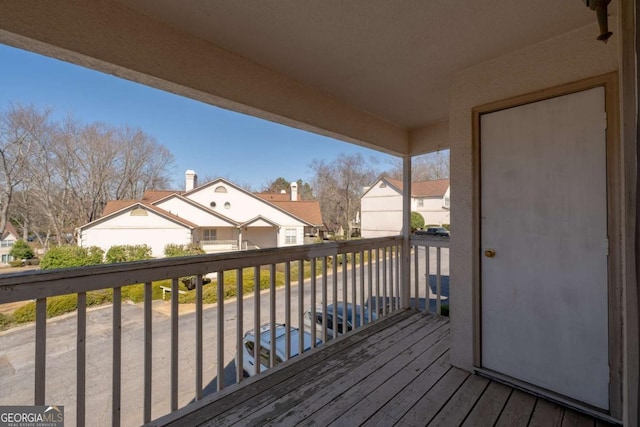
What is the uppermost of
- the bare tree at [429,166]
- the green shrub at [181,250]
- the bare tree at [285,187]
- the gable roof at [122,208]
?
the bare tree at [429,166]

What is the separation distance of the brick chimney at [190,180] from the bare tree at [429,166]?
259 cm

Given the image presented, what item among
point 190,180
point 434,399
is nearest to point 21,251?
point 190,180

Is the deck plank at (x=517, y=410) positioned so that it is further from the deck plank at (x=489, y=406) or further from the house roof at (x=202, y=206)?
the house roof at (x=202, y=206)

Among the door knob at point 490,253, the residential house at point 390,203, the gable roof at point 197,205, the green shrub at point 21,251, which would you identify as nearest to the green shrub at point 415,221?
the residential house at point 390,203

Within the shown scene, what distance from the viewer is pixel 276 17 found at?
1.59 m

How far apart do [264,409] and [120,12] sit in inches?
94.4

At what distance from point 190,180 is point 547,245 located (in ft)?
8.56

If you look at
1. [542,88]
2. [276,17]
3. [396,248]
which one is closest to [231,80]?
[276,17]

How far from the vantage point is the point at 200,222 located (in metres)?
2.11

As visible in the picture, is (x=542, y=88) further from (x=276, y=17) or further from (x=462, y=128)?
(x=276, y=17)

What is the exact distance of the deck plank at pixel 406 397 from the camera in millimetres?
1646

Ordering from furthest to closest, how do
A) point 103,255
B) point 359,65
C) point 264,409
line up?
point 359,65 < point 264,409 < point 103,255

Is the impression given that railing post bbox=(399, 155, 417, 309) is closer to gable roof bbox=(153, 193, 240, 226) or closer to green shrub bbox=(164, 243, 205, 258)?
gable roof bbox=(153, 193, 240, 226)

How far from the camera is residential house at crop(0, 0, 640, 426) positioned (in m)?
1.49
